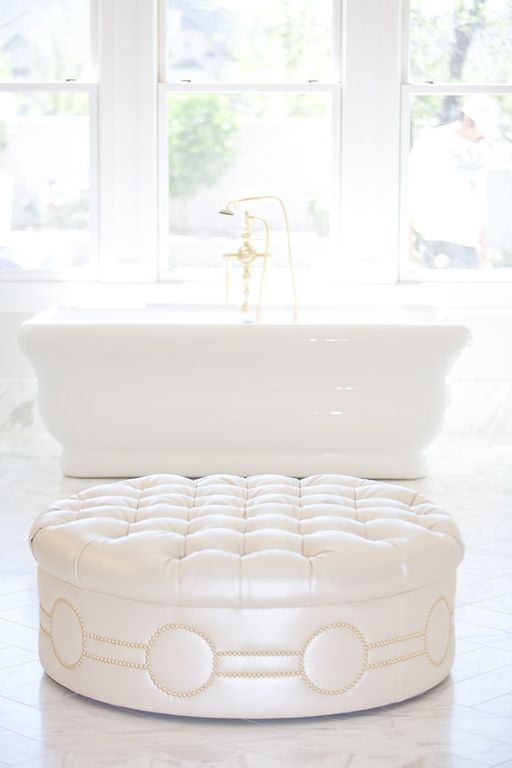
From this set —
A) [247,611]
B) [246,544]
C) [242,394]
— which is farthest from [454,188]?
[247,611]

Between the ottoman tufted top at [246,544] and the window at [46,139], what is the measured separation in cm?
307

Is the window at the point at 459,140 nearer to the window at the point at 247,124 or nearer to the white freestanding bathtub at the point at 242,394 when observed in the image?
the window at the point at 247,124

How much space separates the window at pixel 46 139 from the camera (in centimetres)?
551

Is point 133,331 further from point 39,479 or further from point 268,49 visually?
point 268,49

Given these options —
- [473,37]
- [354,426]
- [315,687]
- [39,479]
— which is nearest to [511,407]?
[354,426]

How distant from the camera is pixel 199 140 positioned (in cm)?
562

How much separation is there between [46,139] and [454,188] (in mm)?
1919

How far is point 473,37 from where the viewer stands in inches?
218

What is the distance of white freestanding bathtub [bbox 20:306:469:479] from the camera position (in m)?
4.38

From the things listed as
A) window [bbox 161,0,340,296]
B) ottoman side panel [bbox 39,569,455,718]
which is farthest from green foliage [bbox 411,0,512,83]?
ottoman side panel [bbox 39,569,455,718]

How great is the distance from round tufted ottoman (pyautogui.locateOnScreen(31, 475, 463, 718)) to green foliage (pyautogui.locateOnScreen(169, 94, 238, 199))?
133 inches

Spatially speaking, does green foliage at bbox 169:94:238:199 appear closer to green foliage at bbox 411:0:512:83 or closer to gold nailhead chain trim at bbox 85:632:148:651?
green foliage at bbox 411:0:512:83

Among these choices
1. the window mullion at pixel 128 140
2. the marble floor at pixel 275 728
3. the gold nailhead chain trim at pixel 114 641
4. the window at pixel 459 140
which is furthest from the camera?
the window at pixel 459 140

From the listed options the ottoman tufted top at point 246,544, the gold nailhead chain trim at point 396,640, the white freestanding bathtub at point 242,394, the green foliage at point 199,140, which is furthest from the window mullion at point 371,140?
the gold nailhead chain trim at point 396,640
